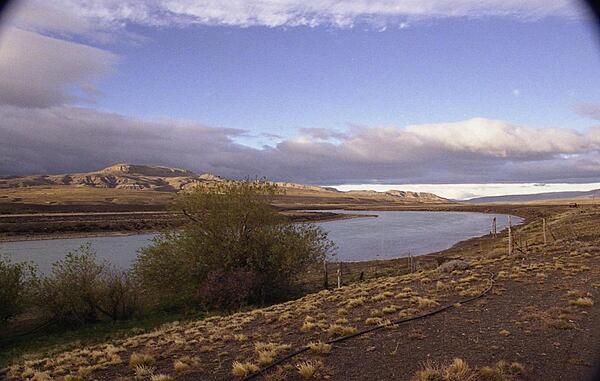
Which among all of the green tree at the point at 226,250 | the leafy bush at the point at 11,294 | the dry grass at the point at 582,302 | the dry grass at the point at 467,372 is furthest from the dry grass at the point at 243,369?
the leafy bush at the point at 11,294

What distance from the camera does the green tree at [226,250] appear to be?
25.2 meters

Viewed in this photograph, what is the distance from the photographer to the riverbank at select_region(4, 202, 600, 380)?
9.29m

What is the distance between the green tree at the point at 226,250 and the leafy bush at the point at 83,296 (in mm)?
1617

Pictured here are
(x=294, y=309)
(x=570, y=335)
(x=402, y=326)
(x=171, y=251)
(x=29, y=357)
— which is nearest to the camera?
(x=570, y=335)

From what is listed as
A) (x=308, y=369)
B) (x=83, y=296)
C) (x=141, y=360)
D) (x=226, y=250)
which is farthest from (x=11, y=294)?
(x=308, y=369)

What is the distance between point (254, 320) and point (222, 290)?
313 inches

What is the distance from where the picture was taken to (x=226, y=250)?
84.8 ft

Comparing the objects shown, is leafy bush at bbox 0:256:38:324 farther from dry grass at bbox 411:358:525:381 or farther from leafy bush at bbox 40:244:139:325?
dry grass at bbox 411:358:525:381

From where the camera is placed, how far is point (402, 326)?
12.4 meters

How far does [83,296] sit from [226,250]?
7.65 metres

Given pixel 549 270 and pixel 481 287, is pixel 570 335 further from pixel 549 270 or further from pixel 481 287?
pixel 549 270

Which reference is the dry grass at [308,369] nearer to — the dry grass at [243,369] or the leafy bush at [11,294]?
the dry grass at [243,369]

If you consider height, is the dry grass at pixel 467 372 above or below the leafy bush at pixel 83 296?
above

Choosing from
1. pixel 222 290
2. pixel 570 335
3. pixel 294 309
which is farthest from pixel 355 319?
pixel 222 290
